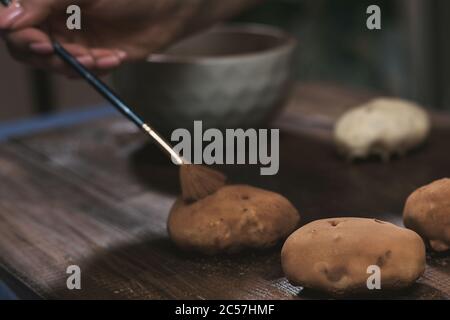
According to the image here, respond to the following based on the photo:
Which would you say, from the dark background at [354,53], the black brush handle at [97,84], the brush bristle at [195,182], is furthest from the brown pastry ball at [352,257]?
the dark background at [354,53]

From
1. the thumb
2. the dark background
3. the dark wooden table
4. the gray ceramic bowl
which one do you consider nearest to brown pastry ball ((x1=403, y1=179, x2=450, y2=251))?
the dark wooden table

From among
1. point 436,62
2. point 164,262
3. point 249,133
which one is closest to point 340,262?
point 164,262

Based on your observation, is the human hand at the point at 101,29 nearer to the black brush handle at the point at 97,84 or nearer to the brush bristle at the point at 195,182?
the black brush handle at the point at 97,84

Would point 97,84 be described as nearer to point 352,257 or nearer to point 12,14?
point 12,14

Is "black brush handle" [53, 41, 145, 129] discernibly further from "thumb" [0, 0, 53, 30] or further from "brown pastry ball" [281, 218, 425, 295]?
"brown pastry ball" [281, 218, 425, 295]

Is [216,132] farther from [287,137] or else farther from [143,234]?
[143,234]

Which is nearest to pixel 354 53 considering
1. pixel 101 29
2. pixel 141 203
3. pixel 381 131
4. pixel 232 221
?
pixel 381 131

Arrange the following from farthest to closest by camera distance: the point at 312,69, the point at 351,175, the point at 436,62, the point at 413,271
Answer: the point at 312,69, the point at 436,62, the point at 351,175, the point at 413,271
